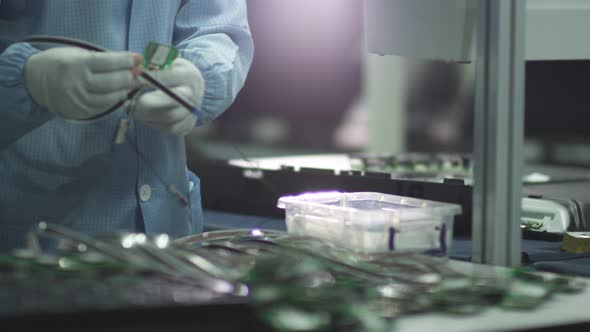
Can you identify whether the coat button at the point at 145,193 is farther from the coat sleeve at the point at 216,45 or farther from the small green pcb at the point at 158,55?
the small green pcb at the point at 158,55

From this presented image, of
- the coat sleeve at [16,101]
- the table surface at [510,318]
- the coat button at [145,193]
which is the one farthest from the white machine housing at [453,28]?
the coat sleeve at [16,101]

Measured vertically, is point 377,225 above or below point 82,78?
below

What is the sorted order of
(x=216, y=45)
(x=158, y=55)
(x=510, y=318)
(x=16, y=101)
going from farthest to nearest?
(x=216, y=45), (x=16, y=101), (x=158, y=55), (x=510, y=318)

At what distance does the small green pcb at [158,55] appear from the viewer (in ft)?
2.78

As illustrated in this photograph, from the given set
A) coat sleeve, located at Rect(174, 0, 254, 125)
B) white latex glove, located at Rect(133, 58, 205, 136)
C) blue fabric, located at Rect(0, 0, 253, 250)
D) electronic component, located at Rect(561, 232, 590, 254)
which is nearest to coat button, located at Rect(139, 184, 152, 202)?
blue fabric, located at Rect(0, 0, 253, 250)

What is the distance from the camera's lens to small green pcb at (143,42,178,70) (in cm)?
85

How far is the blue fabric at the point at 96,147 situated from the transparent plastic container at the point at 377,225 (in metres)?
0.31

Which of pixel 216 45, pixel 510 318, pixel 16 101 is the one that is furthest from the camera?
pixel 216 45

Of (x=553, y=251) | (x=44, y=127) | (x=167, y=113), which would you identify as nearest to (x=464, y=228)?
(x=553, y=251)

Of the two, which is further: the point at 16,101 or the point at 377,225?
the point at 16,101

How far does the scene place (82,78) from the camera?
0.91 meters

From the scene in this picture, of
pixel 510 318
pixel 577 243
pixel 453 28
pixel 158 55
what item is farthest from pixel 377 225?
pixel 577 243

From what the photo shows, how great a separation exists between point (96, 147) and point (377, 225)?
59cm

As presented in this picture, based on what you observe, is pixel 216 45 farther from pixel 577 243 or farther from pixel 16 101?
pixel 577 243
